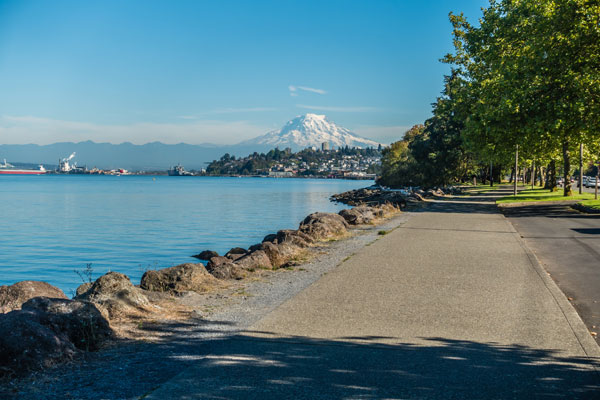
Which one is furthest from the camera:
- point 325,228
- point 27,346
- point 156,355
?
point 325,228

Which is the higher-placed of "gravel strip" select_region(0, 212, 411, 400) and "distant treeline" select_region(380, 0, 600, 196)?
"distant treeline" select_region(380, 0, 600, 196)

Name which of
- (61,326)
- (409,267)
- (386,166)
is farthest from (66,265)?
(386,166)

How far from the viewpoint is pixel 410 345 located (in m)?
6.07

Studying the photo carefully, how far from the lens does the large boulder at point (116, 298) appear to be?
707 centimetres

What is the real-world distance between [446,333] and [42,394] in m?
4.35

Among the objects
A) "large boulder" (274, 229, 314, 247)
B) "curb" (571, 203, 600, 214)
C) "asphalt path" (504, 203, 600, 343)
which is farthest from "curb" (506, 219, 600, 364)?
"curb" (571, 203, 600, 214)

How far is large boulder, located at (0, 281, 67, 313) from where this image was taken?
7.59 meters

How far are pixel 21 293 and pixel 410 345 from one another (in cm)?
543

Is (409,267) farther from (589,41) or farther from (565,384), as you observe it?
(589,41)

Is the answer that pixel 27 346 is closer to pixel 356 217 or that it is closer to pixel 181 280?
pixel 181 280

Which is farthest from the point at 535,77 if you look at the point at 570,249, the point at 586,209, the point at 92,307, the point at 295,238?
the point at 92,307

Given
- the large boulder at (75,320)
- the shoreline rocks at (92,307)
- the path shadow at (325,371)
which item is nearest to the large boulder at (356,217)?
the shoreline rocks at (92,307)

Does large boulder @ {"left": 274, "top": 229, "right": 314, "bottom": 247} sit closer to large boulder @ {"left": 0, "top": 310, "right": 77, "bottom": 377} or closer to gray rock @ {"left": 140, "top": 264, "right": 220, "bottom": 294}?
gray rock @ {"left": 140, "top": 264, "right": 220, "bottom": 294}

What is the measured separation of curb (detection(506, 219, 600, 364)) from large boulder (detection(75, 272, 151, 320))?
5.37 meters
